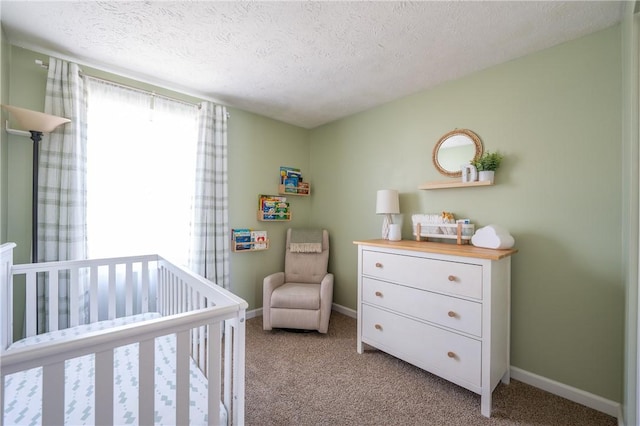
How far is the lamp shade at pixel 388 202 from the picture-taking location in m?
2.52

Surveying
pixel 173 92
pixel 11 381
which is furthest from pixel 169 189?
pixel 11 381

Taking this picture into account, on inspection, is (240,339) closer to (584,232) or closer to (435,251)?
(435,251)

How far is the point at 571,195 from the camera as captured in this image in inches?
69.9

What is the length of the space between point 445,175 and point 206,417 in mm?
2360

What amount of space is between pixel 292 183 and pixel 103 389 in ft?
9.14

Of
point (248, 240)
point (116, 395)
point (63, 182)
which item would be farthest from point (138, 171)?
point (116, 395)

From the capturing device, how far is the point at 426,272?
1915 mm

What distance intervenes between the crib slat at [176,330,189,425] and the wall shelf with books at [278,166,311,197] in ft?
8.17

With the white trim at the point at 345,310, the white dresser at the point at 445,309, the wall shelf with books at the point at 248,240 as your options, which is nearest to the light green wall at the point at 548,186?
the white dresser at the point at 445,309

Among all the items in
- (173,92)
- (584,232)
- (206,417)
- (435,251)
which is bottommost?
(206,417)

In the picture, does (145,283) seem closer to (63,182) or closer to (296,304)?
(63,182)

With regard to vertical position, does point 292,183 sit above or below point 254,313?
above

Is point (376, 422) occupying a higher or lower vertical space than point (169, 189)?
lower

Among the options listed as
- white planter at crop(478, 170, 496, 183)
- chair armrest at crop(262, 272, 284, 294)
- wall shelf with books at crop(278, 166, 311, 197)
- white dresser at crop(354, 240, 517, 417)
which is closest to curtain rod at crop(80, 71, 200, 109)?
wall shelf with books at crop(278, 166, 311, 197)
